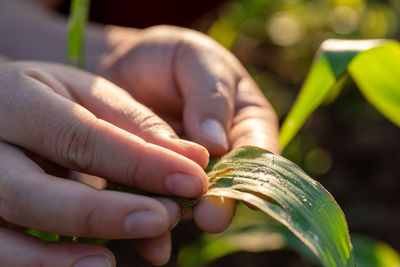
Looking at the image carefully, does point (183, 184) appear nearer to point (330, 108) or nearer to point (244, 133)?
point (244, 133)

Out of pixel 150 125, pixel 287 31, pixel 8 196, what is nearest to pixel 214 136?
pixel 150 125

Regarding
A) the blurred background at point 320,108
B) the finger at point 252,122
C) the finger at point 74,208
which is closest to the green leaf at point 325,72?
the finger at point 252,122

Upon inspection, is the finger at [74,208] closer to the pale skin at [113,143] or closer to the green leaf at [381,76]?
the pale skin at [113,143]

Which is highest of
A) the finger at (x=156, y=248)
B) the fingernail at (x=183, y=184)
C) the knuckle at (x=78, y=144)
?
the knuckle at (x=78, y=144)

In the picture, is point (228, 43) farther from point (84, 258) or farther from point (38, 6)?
point (84, 258)

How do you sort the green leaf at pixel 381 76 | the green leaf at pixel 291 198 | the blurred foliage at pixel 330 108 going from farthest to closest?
the blurred foliage at pixel 330 108, the green leaf at pixel 381 76, the green leaf at pixel 291 198
